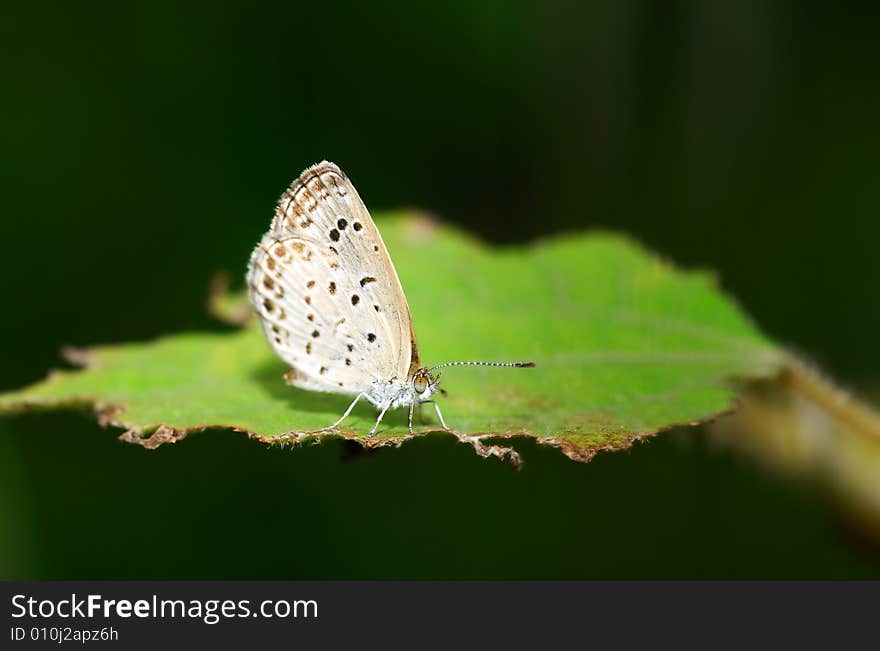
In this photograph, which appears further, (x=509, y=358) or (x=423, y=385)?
(x=509, y=358)

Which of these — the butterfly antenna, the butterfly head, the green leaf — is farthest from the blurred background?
the butterfly head

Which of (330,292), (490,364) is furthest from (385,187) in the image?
(490,364)

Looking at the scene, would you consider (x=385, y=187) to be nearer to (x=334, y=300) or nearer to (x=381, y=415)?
(x=334, y=300)

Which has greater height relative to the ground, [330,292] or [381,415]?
[330,292]

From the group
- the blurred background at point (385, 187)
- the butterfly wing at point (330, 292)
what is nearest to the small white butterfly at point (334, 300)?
the butterfly wing at point (330, 292)

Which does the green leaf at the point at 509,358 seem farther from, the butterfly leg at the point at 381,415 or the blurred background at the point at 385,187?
the blurred background at the point at 385,187

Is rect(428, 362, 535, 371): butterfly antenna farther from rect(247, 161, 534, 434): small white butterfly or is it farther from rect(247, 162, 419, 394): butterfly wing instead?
rect(247, 162, 419, 394): butterfly wing

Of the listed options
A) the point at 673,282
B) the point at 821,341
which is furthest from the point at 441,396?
the point at 821,341

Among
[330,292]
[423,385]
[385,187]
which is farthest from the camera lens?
[385,187]
